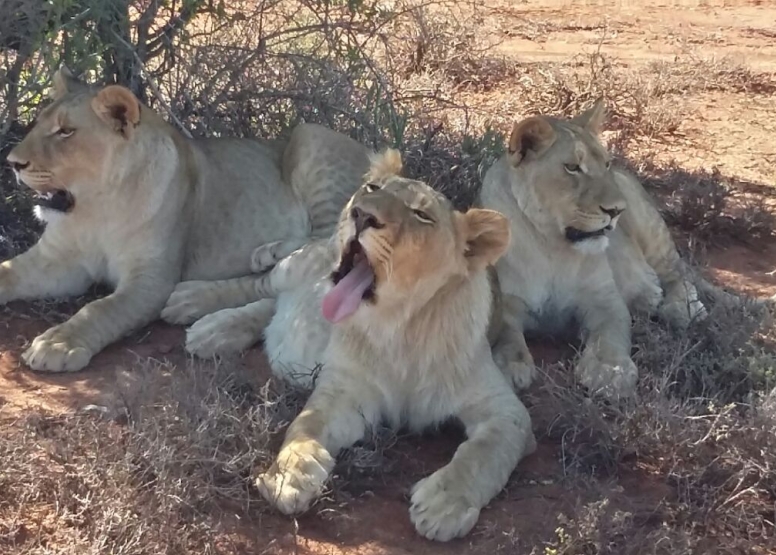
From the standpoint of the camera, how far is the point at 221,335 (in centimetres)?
436

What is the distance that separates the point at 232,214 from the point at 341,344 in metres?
1.56

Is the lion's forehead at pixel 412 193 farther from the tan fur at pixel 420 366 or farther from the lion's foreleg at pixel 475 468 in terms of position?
the lion's foreleg at pixel 475 468

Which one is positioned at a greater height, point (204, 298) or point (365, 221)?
point (365, 221)

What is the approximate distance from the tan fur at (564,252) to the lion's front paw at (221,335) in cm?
96

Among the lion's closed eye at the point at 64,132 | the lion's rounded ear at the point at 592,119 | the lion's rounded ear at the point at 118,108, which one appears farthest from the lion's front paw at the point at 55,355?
the lion's rounded ear at the point at 592,119

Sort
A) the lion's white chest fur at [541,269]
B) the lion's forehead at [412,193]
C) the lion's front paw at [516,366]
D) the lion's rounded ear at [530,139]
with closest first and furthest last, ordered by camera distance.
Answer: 1. the lion's forehead at [412,193]
2. the lion's front paw at [516,366]
3. the lion's rounded ear at [530,139]
4. the lion's white chest fur at [541,269]

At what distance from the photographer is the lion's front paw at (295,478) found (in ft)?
10.6

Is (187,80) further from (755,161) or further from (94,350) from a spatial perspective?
(755,161)

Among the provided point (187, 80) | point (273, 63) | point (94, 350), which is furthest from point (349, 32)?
point (94, 350)

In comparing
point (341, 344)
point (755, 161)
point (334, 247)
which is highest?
point (334, 247)

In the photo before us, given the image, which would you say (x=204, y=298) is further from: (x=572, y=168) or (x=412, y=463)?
(x=572, y=168)

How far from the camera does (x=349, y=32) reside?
19.8ft

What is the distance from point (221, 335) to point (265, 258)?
2.18 ft

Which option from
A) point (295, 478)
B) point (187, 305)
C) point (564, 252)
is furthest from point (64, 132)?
point (564, 252)
